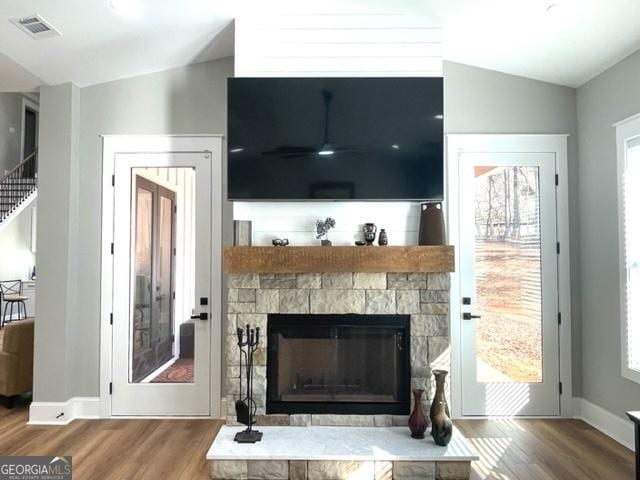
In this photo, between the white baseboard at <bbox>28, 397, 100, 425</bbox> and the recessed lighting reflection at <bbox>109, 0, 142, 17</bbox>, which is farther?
the white baseboard at <bbox>28, 397, 100, 425</bbox>

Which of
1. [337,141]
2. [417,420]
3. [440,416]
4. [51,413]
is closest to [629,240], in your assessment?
[440,416]

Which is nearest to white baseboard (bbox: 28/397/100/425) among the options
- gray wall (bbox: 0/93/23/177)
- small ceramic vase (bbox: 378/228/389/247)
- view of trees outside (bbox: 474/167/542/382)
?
small ceramic vase (bbox: 378/228/389/247)

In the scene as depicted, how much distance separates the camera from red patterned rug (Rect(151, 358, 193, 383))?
13.0 feet

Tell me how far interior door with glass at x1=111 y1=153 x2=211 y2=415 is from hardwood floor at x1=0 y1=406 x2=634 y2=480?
38 cm

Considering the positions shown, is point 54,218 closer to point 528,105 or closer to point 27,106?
point 528,105

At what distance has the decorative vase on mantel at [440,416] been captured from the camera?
115 inches

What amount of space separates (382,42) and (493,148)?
1436 millimetres

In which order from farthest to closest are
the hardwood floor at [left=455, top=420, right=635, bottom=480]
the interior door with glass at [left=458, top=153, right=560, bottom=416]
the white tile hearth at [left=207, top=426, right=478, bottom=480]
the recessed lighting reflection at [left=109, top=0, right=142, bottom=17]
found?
1. the interior door with glass at [left=458, top=153, right=560, bottom=416]
2. the recessed lighting reflection at [left=109, top=0, right=142, bottom=17]
3. the hardwood floor at [left=455, top=420, right=635, bottom=480]
4. the white tile hearth at [left=207, top=426, right=478, bottom=480]

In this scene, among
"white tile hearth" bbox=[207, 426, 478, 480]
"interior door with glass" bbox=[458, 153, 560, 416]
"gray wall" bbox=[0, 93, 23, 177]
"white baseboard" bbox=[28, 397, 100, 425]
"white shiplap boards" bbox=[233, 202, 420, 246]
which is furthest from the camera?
"gray wall" bbox=[0, 93, 23, 177]

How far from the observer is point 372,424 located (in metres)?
3.29

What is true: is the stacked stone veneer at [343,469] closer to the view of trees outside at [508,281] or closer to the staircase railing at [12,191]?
the view of trees outside at [508,281]

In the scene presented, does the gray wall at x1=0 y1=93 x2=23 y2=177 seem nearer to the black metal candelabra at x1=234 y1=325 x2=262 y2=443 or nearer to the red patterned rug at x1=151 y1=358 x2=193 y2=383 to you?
the red patterned rug at x1=151 y1=358 x2=193 y2=383

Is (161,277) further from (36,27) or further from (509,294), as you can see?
(509,294)

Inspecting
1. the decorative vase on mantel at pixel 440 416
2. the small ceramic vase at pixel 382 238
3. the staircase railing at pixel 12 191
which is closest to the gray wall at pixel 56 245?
the small ceramic vase at pixel 382 238
